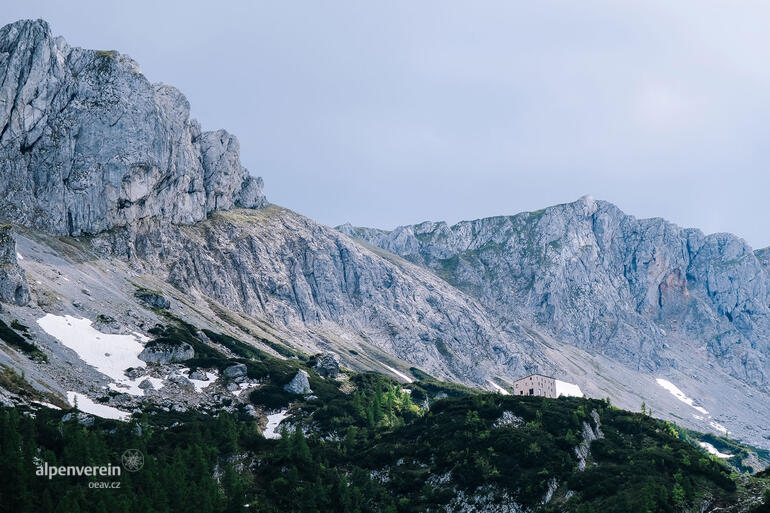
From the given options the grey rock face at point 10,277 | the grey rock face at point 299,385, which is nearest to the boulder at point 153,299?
the grey rock face at point 10,277

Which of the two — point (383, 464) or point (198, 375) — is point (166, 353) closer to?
point (198, 375)

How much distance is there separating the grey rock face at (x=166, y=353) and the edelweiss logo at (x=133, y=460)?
67.2 meters

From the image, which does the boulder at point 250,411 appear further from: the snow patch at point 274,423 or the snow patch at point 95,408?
the snow patch at point 95,408

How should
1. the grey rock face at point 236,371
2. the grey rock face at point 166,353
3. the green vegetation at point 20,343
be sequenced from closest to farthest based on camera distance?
the green vegetation at point 20,343, the grey rock face at point 166,353, the grey rock face at point 236,371

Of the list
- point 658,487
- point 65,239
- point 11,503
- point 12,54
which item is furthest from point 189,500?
point 12,54

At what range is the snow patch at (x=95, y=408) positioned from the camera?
359ft

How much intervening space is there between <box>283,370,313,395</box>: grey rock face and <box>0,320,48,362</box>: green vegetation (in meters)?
52.7

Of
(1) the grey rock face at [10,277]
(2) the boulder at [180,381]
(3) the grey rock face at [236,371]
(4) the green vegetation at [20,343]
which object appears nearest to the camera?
(4) the green vegetation at [20,343]

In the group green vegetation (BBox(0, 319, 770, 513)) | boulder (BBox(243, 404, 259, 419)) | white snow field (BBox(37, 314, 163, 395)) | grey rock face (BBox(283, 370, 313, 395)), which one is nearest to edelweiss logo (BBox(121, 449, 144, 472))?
green vegetation (BBox(0, 319, 770, 513))

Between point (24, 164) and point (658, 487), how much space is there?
194751mm

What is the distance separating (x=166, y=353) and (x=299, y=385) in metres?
32.0

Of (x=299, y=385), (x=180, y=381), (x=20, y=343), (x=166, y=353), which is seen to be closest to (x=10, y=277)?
(x=20, y=343)

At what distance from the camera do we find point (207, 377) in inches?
5664

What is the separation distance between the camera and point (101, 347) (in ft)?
452
